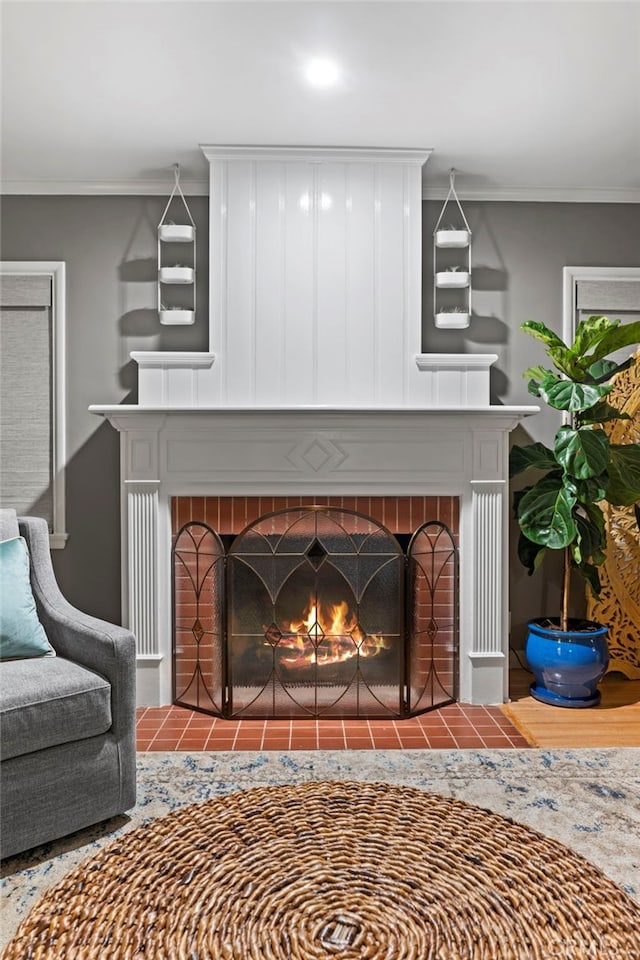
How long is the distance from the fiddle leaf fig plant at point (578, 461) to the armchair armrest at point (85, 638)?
1.84 metres

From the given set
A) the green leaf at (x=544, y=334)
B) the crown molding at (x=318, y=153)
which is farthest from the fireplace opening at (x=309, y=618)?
the crown molding at (x=318, y=153)

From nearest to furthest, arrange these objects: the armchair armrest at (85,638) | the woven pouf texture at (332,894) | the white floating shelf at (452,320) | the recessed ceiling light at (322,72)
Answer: the woven pouf texture at (332,894) → the armchair armrest at (85,638) → the recessed ceiling light at (322,72) → the white floating shelf at (452,320)

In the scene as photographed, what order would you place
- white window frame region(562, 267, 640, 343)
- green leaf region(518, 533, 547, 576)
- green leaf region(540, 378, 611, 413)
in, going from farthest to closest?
white window frame region(562, 267, 640, 343), green leaf region(518, 533, 547, 576), green leaf region(540, 378, 611, 413)

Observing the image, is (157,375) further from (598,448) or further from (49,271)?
(598,448)

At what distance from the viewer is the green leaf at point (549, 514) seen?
10.3ft

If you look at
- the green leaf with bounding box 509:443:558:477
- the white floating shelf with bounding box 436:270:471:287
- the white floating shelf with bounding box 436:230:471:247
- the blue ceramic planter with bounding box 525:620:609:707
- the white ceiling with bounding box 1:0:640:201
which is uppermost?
the white ceiling with bounding box 1:0:640:201

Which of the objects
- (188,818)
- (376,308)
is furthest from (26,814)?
(376,308)

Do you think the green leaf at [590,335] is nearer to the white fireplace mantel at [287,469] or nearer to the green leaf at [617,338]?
the green leaf at [617,338]

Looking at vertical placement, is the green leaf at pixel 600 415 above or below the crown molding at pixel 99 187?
below

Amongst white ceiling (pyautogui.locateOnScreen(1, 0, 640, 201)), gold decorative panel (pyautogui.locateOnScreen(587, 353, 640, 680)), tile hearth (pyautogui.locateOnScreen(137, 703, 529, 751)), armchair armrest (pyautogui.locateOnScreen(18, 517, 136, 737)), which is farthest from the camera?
gold decorative panel (pyautogui.locateOnScreen(587, 353, 640, 680))

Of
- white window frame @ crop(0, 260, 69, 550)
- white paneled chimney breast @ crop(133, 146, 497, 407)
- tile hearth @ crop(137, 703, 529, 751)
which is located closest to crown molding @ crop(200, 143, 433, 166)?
white paneled chimney breast @ crop(133, 146, 497, 407)

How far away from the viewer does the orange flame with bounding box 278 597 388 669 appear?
10.7ft

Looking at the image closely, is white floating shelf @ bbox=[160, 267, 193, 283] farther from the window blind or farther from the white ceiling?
the window blind

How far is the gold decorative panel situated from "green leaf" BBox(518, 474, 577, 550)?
2.01ft
